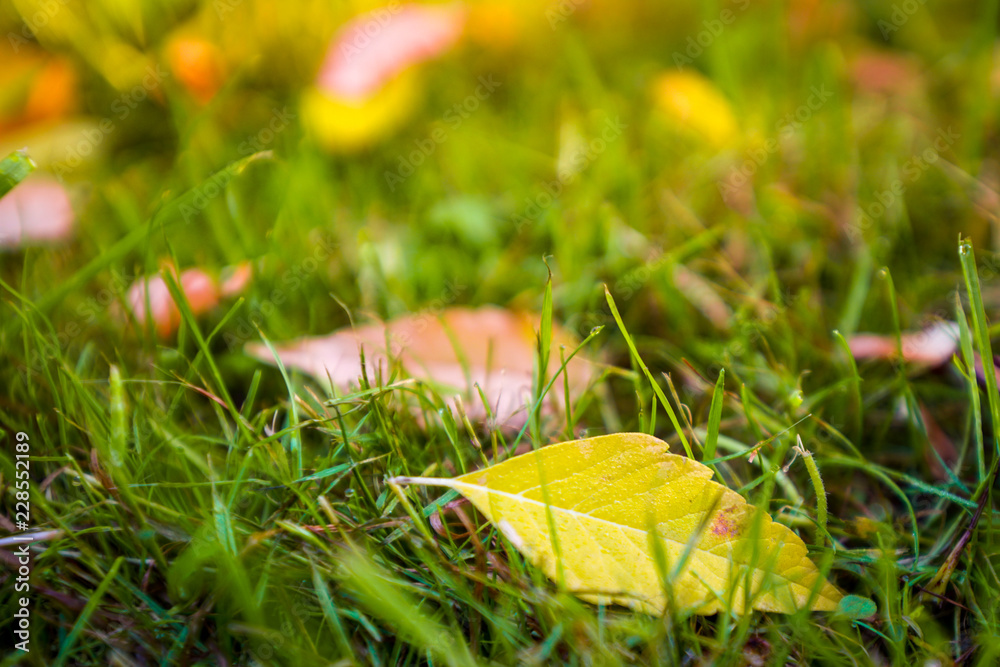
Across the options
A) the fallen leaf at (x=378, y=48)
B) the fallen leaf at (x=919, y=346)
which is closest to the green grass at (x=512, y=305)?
the fallen leaf at (x=919, y=346)

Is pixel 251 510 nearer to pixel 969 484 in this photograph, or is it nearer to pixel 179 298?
pixel 179 298

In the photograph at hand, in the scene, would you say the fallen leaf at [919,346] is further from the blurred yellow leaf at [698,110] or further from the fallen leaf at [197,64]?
the fallen leaf at [197,64]

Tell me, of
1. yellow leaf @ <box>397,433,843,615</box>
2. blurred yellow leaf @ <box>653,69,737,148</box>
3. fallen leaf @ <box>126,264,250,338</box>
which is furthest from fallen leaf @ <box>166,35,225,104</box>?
yellow leaf @ <box>397,433,843,615</box>

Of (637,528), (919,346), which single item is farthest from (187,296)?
(919,346)

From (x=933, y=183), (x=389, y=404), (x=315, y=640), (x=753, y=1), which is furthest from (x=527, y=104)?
(x=315, y=640)

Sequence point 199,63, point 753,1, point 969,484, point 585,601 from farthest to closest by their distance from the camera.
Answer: point 753,1, point 199,63, point 969,484, point 585,601

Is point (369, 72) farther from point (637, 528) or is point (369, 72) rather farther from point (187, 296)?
point (637, 528)
